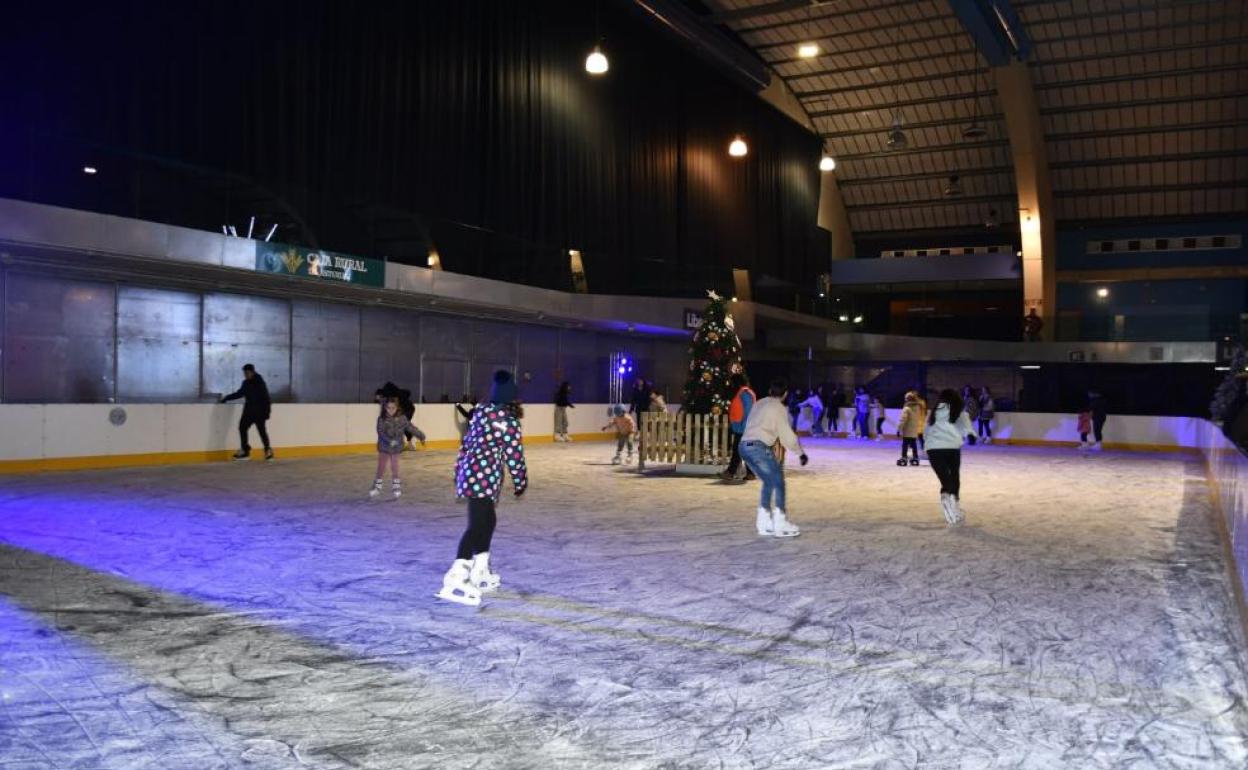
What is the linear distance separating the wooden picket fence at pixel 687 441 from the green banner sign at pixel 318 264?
20.4 ft

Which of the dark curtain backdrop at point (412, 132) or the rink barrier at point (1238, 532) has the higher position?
the dark curtain backdrop at point (412, 132)

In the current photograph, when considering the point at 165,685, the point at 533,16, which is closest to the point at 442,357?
the point at 533,16

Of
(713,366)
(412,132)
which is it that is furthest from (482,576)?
(412,132)

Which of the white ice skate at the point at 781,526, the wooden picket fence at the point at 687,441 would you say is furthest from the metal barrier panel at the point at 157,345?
the white ice skate at the point at 781,526

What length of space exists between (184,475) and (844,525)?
29.9 feet

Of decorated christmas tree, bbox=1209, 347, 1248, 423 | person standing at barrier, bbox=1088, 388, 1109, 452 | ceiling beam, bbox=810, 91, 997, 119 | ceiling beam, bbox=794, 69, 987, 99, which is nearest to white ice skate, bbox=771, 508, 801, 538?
decorated christmas tree, bbox=1209, 347, 1248, 423

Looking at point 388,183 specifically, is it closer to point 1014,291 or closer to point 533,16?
point 533,16

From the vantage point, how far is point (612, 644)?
465 centimetres

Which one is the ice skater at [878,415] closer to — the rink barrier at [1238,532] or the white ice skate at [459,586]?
the rink barrier at [1238,532]

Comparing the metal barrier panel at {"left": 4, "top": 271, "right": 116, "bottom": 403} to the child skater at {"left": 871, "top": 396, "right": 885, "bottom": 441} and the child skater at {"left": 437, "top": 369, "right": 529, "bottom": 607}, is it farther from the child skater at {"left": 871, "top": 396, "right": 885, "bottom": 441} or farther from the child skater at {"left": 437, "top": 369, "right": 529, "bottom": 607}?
the child skater at {"left": 871, "top": 396, "right": 885, "bottom": 441}

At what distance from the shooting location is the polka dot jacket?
5.42 m

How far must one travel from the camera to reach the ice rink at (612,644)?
3.33 meters

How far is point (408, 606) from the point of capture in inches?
213

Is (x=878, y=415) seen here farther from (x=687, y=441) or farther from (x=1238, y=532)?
(x=1238, y=532)
